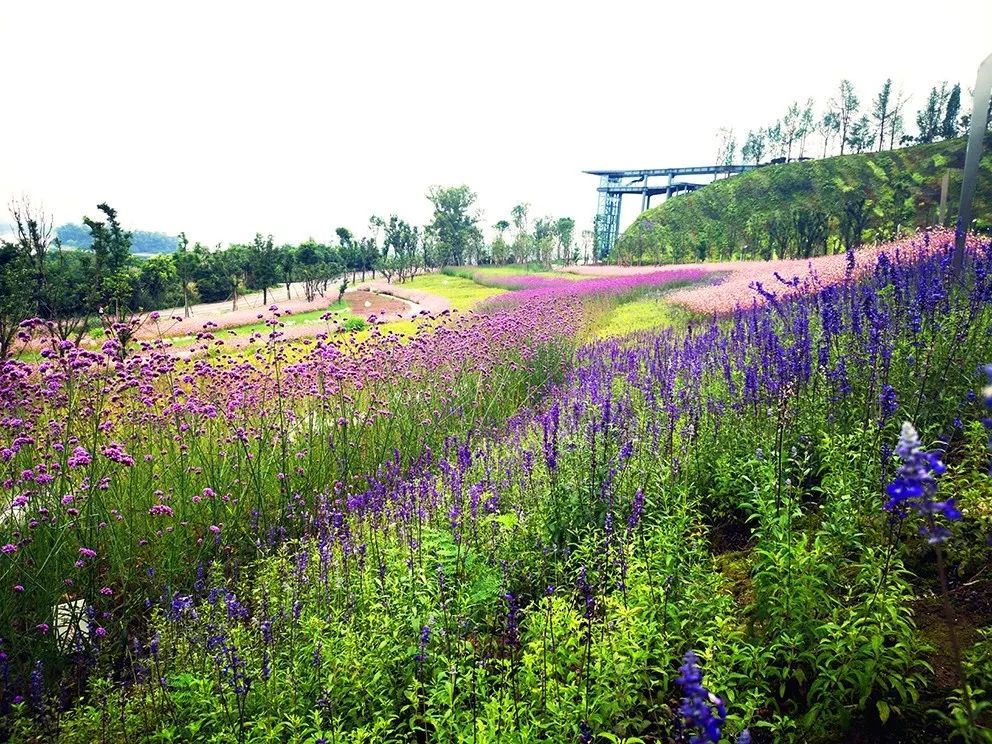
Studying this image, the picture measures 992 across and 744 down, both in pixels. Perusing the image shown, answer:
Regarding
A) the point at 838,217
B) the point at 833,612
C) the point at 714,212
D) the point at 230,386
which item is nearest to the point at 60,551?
the point at 230,386

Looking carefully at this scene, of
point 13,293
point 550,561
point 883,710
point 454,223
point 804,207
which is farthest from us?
point 454,223

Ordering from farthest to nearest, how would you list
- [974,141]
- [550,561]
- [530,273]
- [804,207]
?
[804,207]
[530,273]
[974,141]
[550,561]

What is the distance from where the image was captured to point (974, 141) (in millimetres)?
5938

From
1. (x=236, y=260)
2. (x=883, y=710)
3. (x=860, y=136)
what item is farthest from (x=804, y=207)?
(x=883, y=710)

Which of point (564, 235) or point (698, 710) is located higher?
point (564, 235)

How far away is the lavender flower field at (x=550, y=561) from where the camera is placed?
2240 millimetres

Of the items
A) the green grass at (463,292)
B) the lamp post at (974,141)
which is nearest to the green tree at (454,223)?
the green grass at (463,292)

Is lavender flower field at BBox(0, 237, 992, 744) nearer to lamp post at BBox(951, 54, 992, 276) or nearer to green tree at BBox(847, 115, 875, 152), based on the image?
lamp post at BBox(951, 54, 992, 276)

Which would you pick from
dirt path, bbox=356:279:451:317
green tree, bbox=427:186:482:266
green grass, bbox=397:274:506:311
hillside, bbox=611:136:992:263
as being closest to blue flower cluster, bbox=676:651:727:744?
green grass, bbox=397:274:506:311

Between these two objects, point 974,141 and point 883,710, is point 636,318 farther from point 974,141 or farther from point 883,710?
point 883,710

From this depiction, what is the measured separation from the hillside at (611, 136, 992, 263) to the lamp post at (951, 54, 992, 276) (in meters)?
34.2

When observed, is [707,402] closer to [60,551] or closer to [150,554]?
[150,554]

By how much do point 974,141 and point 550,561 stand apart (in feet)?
21.1

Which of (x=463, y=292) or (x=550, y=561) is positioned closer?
(x=550, y=561)
